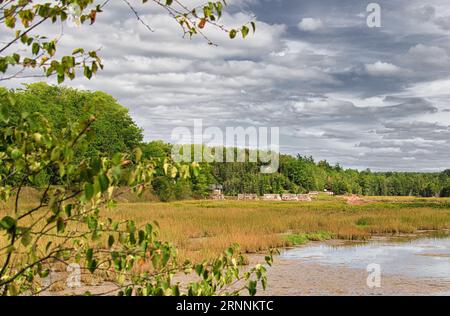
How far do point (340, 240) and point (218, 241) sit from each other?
666 cm

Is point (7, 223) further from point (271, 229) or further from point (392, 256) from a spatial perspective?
point (271, 229)

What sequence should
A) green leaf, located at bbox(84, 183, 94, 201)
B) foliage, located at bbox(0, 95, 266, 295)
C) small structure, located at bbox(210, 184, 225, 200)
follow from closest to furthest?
green leaf, located at bbox(84, 183, 94, 201) < foliage, located at bbox(0, 95, 266, 295) < small structure, located at bbox(210, 184, 225, 200)

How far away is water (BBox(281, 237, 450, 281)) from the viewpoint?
45.3ft

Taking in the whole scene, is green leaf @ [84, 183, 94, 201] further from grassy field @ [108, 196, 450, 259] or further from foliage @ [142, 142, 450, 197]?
foliage @ [142, 142, 450, 197]

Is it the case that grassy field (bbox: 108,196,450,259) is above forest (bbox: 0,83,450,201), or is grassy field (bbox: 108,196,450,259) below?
below

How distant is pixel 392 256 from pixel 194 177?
9547 mm

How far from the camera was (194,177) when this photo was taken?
956 centimetres

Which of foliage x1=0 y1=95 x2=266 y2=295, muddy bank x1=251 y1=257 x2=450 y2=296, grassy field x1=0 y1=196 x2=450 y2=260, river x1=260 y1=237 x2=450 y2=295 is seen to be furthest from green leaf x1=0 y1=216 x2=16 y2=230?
grassy field x1=0 y1=196 x2=450 y2=260

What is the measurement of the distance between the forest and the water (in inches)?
203

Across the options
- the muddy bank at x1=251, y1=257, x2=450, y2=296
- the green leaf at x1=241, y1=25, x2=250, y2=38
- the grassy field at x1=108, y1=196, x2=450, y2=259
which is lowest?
the muddy bank at x1=251, y1=257, x2=450, y2=296

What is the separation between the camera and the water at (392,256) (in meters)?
13.8

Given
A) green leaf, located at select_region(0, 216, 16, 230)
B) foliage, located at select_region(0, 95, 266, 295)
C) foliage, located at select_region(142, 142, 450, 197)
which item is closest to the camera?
green leaf, located at select_region(0, 216, 16, 230)

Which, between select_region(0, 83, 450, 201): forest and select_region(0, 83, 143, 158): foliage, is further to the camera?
select_region(0, 83, 143, 158): foliage
